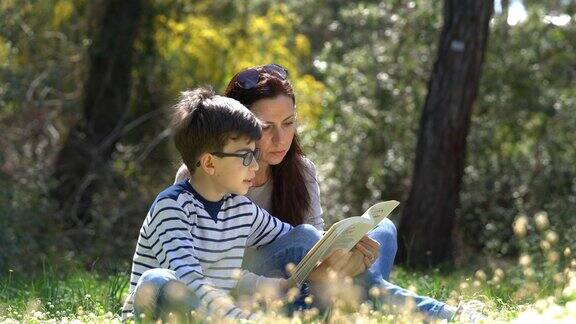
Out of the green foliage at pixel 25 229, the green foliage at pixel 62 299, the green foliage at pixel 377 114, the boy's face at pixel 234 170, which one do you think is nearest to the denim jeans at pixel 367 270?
the boy's face at pixel 234 170

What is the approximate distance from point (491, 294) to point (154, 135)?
25.5 ft

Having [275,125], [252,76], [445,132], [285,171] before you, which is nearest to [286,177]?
[285,171]

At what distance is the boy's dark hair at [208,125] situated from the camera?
455 centimetres

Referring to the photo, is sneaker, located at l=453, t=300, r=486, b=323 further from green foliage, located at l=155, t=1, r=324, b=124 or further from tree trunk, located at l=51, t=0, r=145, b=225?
green foliage, located at l=155, t=1, r=324, b=124

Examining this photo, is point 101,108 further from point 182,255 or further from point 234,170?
point 182,255

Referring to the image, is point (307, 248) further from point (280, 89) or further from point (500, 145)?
point (500, 145)

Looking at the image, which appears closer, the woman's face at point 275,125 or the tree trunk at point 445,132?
the woman's face at point 275,125

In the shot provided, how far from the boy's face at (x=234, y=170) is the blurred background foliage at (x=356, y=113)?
6116mm

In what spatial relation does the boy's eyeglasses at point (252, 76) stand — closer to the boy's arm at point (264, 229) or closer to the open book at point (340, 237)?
the boy's arm at point (264, 229)

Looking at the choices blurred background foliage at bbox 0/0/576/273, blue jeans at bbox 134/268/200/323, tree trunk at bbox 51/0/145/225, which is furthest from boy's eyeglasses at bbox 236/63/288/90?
tree trunk at bbox 51/0/145/225

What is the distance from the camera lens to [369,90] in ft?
39.2

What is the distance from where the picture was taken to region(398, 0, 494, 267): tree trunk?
29.7ft

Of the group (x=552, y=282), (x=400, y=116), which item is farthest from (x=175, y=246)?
(x=400, y=116)

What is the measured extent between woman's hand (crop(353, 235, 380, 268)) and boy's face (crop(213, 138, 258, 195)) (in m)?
0.51
